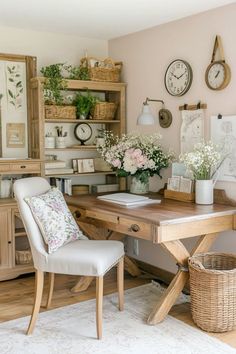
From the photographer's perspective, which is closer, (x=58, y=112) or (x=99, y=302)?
(x=99, y=302)

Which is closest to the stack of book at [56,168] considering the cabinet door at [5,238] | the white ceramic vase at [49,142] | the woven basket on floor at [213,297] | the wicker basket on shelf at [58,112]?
the white ceramic vase at [49,142]

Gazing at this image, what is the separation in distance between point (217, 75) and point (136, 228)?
1350 millimetres

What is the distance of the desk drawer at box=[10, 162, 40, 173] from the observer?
12.5 ft

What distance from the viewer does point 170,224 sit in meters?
2.78

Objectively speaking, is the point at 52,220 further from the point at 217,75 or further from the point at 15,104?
the point at 217,75

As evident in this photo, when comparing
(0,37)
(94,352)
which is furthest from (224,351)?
(0,37)

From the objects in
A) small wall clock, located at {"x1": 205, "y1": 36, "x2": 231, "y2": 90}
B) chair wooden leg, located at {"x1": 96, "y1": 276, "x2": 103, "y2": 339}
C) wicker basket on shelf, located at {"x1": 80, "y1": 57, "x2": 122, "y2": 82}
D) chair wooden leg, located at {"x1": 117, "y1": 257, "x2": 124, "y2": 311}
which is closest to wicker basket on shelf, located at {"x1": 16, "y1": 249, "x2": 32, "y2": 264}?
chair wooden leg, located at {"x1": 117, "y1": 257, "x2": 124, "y2": 311}

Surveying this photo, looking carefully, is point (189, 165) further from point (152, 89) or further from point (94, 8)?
point (94, 8)

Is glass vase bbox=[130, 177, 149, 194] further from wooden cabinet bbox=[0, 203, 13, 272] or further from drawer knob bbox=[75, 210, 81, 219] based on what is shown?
wooden cabinet bbox=[0, 203, 13, 272]

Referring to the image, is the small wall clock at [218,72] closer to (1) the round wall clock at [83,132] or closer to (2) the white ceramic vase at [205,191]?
Answer: (2) the white ceramic vase at [205,191]

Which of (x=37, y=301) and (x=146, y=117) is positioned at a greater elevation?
(x=146, y=117)

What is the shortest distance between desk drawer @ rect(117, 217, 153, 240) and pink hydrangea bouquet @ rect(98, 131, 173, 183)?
2.47 ft

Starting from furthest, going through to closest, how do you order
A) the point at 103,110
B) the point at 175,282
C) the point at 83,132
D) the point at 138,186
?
the point at 83,132
the point at 103,110
the point at 138,186
the point at 175,282

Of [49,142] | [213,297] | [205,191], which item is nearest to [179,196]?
[205,191]
